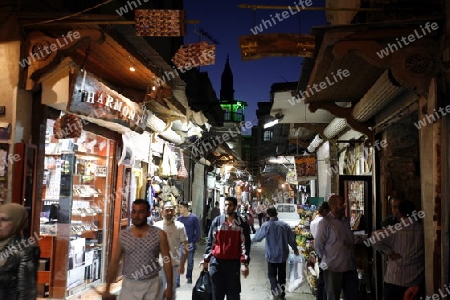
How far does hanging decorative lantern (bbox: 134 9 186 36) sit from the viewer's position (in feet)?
21.7

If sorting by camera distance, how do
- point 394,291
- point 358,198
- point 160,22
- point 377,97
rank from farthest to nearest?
point 358,198
point 377,97
point 160,22
point 394,291

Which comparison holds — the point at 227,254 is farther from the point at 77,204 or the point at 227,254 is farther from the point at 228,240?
the point at 77,204

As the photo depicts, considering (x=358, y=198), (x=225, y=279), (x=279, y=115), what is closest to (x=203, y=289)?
(x=225, y=279)

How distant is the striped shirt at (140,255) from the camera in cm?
511

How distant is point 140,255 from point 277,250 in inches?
205

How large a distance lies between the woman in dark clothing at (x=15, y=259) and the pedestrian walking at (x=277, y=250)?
6.44 m

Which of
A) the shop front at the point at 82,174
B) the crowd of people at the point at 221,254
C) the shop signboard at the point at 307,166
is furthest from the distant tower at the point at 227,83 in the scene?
the crowd of people at the point at 221,254

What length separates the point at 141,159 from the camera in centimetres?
1209

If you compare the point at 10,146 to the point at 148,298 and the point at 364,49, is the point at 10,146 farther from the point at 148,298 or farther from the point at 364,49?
the point at 364,49

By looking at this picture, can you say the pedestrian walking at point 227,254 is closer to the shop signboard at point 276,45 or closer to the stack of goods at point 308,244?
the shop signboard at point 276,45

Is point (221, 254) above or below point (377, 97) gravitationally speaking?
below

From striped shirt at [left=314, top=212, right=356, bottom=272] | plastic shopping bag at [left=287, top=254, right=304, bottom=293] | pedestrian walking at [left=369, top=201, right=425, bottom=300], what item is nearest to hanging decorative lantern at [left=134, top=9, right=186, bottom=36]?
striped shirt at [left=314, top=212, right=356, bottom=272]

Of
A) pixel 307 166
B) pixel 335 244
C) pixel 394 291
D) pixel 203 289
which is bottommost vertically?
pixel 203 289

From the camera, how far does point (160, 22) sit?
667 centimetres
